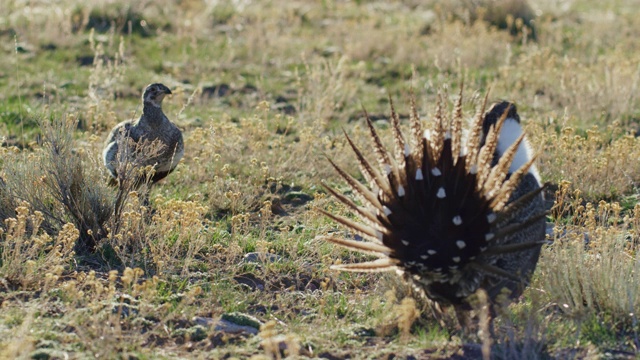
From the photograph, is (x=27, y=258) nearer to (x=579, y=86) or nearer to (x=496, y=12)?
(x=579, y=86)

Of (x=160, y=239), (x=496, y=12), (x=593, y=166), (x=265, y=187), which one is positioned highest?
(x=496, y=12)

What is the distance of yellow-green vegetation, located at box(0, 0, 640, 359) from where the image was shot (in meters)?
4.82

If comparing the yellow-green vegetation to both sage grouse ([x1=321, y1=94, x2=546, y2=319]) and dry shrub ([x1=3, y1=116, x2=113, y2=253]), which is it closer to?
dry shrub ([x1=3, y1=116, x2=113, y2=253])

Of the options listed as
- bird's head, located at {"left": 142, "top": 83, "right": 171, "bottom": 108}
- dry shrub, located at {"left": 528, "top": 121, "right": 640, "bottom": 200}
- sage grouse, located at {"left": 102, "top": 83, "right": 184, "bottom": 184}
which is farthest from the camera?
dry shrub, located at {"left": 528, "top": 121, "right": 640, "bottom": 200}

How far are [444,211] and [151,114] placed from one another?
140 inches

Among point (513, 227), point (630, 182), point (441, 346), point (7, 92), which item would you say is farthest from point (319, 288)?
point (7, 92)

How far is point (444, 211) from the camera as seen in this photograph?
4410 millimetres

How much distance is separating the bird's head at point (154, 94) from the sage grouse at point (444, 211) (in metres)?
3.19

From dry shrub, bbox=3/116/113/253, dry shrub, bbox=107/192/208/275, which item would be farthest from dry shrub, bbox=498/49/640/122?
dry shrub, bbox=3/116/113/253

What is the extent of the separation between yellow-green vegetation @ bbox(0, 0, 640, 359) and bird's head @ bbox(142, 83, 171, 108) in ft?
0.89

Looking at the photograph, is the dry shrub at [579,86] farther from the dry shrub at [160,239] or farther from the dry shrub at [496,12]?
the dry shrub at [160,239]

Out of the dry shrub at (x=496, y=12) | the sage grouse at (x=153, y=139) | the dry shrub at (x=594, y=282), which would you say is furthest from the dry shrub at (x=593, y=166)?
the dry shrub at (x=496, y=12)

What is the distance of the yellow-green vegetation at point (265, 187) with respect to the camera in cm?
482

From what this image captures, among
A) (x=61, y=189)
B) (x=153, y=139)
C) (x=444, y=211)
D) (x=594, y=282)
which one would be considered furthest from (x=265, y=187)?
(x=444, y=211)
